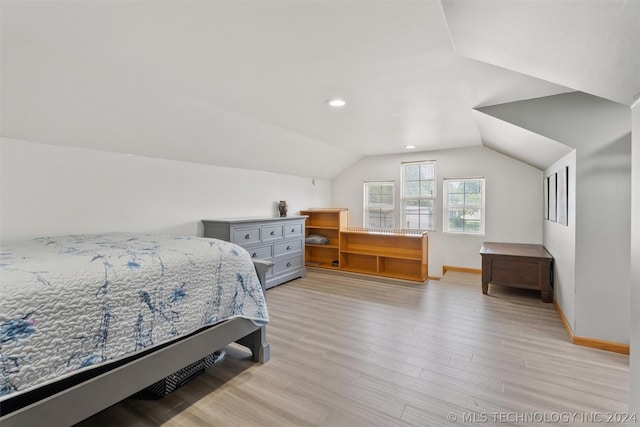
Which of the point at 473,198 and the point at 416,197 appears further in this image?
the point at 416,197

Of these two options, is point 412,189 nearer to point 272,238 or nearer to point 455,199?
point 455,199

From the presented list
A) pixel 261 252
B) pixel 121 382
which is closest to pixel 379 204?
pixel 261 252

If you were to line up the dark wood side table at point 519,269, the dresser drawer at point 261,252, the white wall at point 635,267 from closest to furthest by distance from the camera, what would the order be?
the white wall at point 635,267 < the dark wood side table at point 519,269 < the dresser drawer at point 261,252

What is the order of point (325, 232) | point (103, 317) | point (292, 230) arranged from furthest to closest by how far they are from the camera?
point (325, 232) < point (292, 230) < point (103, 317)

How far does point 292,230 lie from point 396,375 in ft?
9.69

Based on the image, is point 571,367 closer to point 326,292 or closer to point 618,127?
point 618,127

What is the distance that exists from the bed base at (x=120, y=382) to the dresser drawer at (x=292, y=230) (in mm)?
2500

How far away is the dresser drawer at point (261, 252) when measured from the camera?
394cm

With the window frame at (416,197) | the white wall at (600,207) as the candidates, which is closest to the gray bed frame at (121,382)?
the white wall at (600,207)

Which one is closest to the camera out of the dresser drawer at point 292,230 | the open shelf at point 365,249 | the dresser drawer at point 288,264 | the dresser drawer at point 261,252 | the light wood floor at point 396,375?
the light wood floor at point 396,375

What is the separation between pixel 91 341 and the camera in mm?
1319

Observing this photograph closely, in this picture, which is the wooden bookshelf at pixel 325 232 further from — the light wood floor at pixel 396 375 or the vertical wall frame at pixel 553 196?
the vertical wall frame at pixel 553 196

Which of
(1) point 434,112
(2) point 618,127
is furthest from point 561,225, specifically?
(1) point 434,112

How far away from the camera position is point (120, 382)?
145 cm
